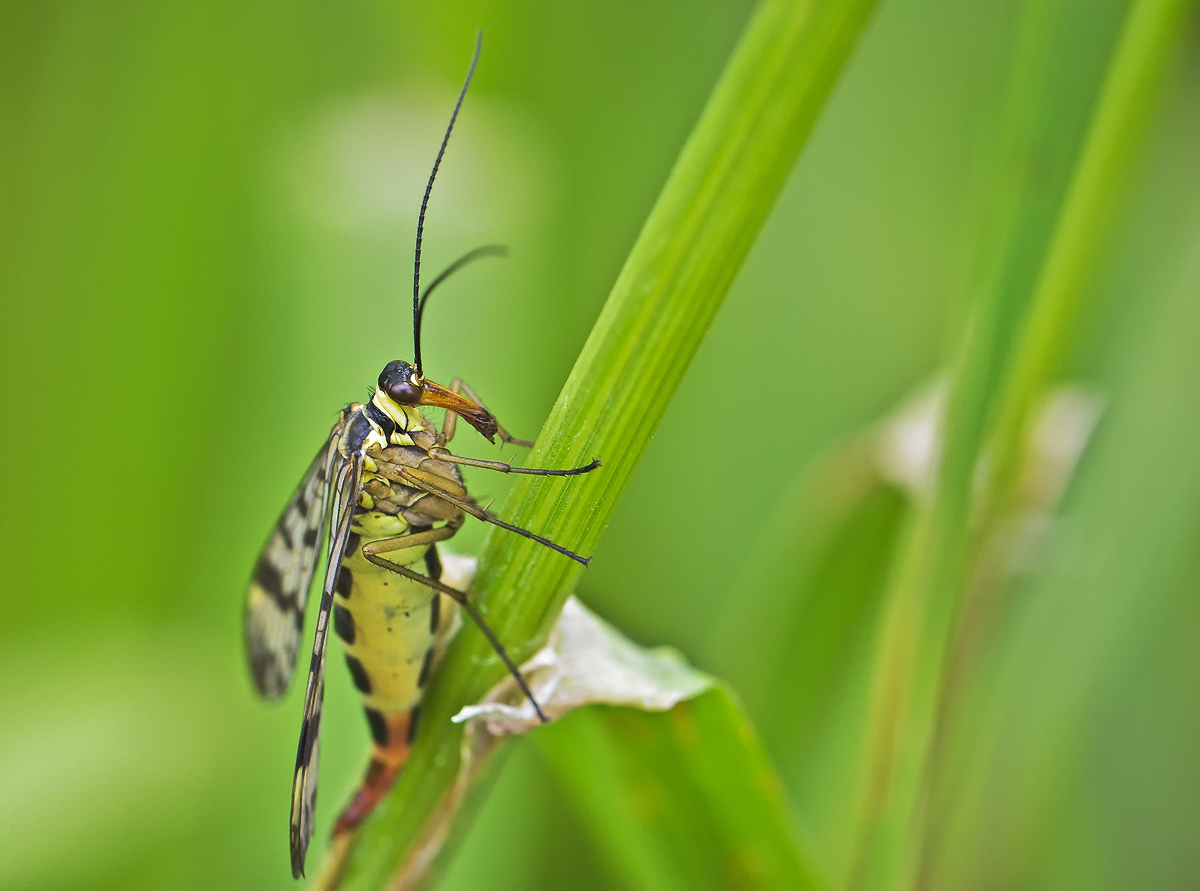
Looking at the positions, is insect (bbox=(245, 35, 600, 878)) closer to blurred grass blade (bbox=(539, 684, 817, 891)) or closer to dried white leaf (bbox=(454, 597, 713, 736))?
dried white leaf (bbox=(454, 597, 713, 736))

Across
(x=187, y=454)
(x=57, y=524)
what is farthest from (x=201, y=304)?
(x=57, y=524)

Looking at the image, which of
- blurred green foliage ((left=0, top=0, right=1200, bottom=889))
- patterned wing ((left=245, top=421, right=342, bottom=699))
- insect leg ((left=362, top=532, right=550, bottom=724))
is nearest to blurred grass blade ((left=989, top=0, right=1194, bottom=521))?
blurred green foliage ((left=0, top=0, right=1200, bottom=889))

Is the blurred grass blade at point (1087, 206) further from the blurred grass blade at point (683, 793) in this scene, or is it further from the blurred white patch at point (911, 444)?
the blurred grass blade at point (683, 793)

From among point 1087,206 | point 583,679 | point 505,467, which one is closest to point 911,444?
point 1087,206

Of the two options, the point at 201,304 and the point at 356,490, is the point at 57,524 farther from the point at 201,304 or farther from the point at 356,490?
the point at 356,490

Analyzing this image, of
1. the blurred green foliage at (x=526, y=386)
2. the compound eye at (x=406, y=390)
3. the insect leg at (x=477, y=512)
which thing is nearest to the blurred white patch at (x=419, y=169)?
the blurred green foliage at (x=526, y=386)
